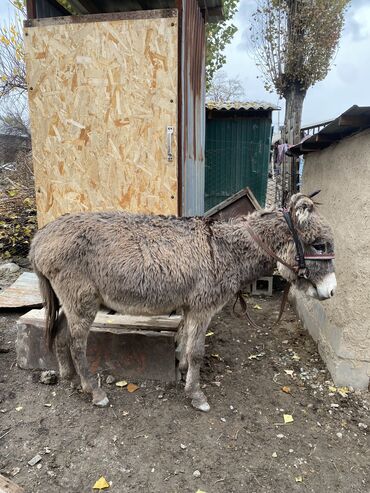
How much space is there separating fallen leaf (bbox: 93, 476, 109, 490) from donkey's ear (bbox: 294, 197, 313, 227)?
7.73 ft

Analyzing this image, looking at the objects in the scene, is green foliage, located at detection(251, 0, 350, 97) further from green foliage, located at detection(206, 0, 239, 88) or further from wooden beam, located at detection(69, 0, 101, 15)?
wooden beam, located at detection(69, 0, 101, 15)

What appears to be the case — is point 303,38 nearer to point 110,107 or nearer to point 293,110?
point 293,110

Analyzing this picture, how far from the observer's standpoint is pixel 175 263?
2.88 metres

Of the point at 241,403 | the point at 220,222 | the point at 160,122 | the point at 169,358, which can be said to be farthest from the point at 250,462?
the point at 160,122

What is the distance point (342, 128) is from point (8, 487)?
147 inches

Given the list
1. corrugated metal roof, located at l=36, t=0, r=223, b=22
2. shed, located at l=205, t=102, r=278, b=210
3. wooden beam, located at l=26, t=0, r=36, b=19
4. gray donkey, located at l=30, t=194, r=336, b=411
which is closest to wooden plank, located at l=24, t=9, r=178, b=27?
wooden beam, located at l=26, t=0, r=36, b=19

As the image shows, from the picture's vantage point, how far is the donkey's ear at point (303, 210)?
2.78 m

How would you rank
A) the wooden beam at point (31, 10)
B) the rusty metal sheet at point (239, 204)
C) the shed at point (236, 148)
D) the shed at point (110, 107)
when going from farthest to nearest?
the shed at point (236, 148)
the rusty metal sheet at point (239, 204)
the wooden beam at point (31, 10)
the shed at point (110, 107)

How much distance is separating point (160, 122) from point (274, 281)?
3.50 meters

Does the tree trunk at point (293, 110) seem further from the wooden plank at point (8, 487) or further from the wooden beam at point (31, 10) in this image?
the wooden plank at point (8, 487)

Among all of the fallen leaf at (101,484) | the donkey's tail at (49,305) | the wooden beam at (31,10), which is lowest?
the fallen leaf at (101,484)

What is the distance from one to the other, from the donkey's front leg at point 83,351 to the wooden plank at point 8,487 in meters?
0.96

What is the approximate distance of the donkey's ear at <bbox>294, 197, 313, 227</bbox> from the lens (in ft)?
9.12

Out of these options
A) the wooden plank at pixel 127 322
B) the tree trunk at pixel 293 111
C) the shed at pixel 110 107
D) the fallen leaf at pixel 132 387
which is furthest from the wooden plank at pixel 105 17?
the tree trunk at pixel 293 111
